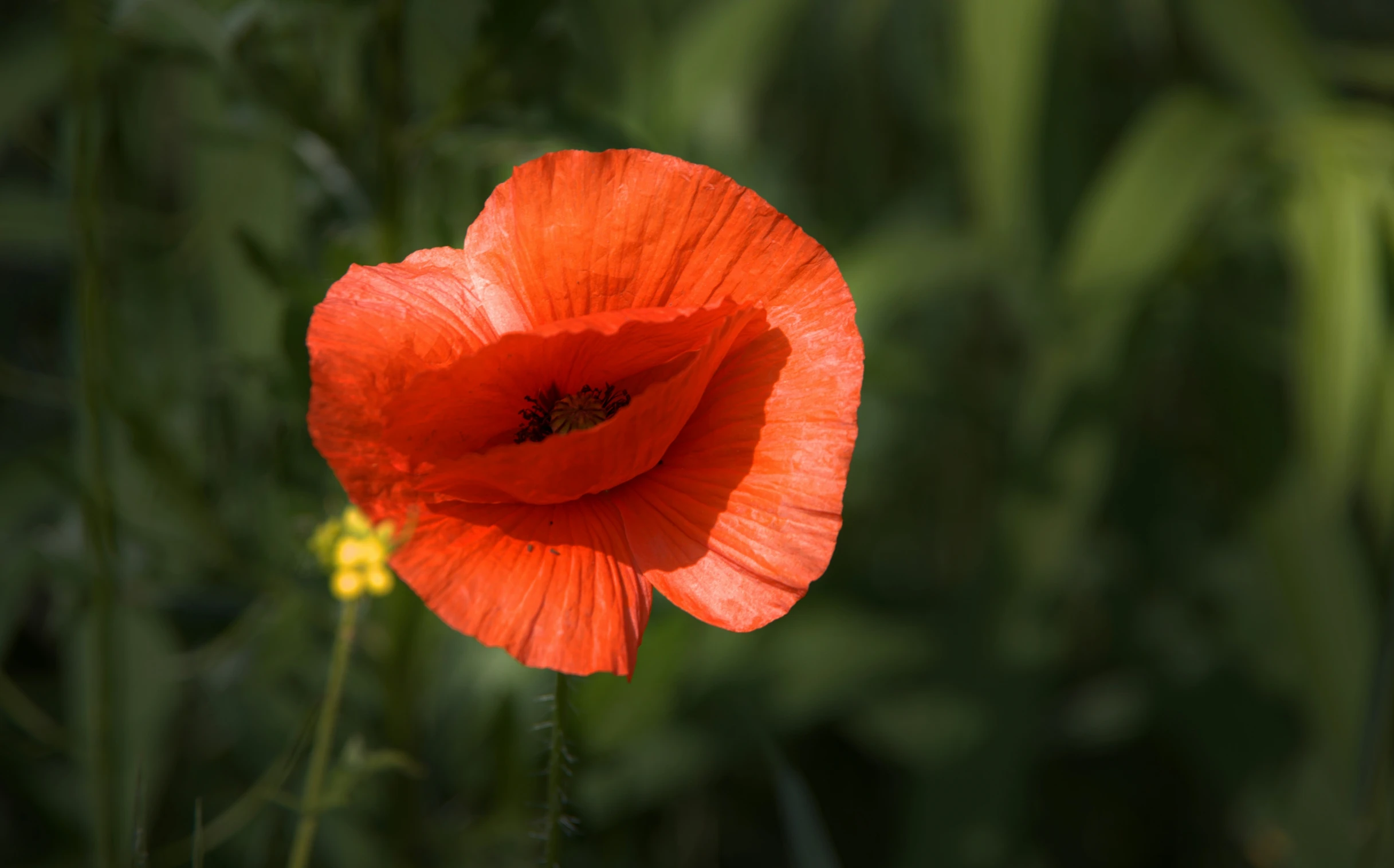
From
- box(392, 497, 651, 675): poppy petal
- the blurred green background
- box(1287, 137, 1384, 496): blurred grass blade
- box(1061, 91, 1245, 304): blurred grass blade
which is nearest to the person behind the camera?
box(392, 497, 651, 675): poppy petal

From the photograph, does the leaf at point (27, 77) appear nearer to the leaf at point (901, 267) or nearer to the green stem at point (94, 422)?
the green stem at point (94, 422)

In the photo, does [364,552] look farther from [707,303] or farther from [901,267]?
[901,267]

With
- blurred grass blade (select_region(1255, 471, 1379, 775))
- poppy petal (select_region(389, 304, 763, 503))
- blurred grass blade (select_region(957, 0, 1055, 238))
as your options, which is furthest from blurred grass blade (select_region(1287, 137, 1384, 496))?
poppy petal (select_region(389, 304, 763, 503))

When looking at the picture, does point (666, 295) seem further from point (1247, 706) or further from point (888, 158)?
point (888, 158)

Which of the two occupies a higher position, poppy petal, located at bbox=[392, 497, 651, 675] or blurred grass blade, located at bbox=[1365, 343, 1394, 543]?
poppy petal, located at bbox=[392, 497, 651, 675]

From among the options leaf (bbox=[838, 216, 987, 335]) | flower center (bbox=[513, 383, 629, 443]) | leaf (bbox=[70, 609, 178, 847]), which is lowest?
leaf (bbox=[70, 609, 178, 847])

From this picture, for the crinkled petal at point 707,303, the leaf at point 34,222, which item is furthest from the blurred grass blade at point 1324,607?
the leaf at point 34,222

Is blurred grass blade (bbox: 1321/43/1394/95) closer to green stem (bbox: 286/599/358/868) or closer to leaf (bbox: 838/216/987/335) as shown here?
leaf (bbox: 838/216/987/335)
